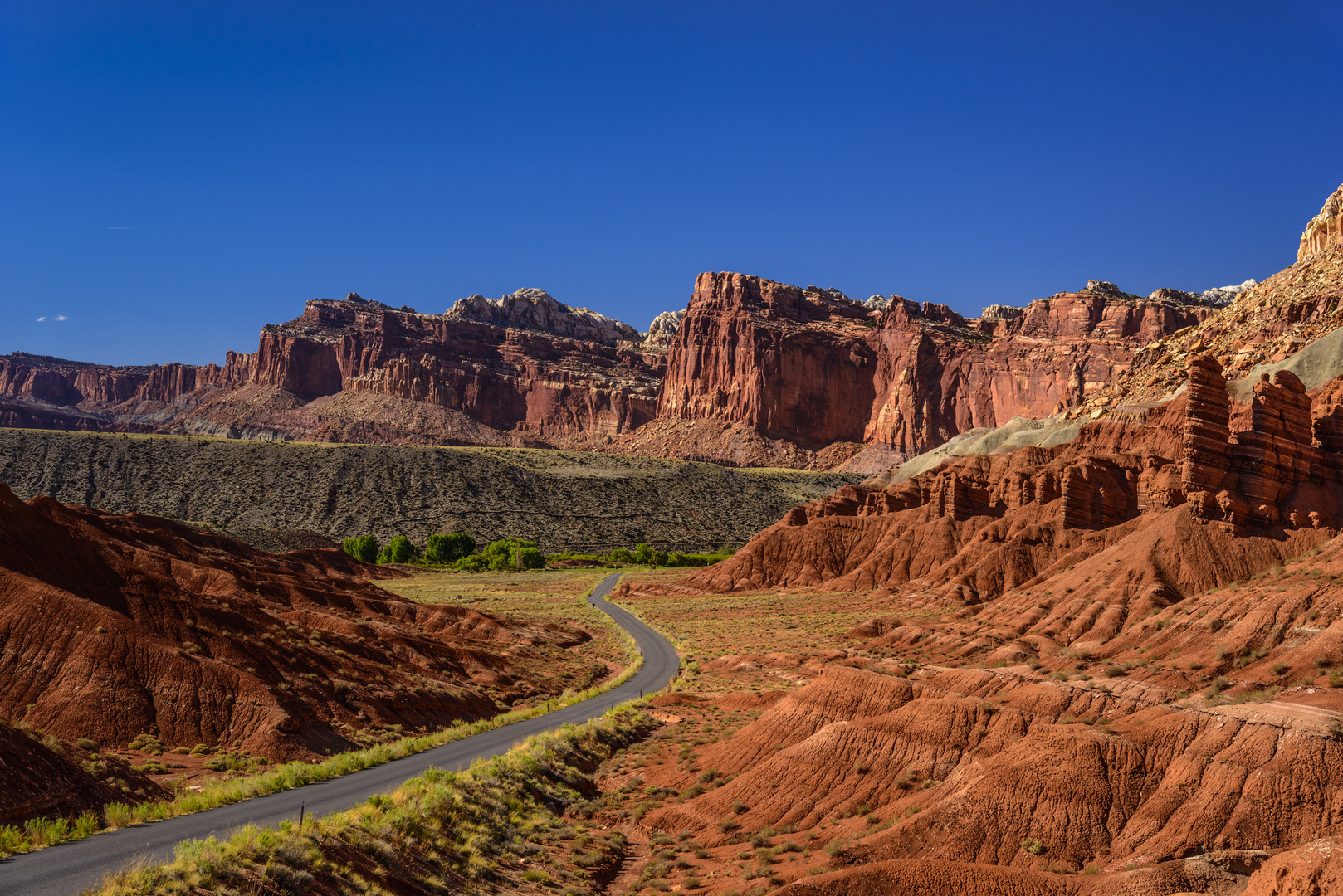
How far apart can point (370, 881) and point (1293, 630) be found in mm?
29396

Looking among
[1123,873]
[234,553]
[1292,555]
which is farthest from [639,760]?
[234,553]

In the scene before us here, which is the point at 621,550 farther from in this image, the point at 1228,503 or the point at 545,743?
the point at 545,743

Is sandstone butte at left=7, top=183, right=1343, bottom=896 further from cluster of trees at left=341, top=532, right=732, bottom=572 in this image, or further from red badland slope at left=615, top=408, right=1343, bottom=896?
cluster of trees at left=341, top=532, right=732, bottom=572

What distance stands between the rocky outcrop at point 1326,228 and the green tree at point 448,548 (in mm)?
107958

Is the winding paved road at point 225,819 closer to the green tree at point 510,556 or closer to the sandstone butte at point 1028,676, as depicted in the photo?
the sandstone butte at point 1028,676

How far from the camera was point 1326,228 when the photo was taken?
105875 mm

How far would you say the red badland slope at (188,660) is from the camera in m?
26.9

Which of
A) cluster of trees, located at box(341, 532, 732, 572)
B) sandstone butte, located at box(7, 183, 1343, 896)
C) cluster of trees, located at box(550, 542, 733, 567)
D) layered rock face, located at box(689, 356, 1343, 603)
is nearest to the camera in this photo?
sandstone butte, located at box(7, 183, 1343, 896)

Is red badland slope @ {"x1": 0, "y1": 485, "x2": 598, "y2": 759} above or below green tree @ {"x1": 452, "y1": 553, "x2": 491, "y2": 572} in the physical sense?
above

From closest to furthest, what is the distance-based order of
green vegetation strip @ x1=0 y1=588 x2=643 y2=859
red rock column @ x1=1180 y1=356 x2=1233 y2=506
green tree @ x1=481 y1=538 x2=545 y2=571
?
green vegetation strip @ x1=0 y1=588 x2=643 y2=859
red rock column @ x1=1180 y1=356 x2=1233 y2=506
green tree @ x1=481 y1=538 x2=545 y2=571

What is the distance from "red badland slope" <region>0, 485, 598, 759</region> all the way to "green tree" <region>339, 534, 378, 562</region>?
6720 centimetres

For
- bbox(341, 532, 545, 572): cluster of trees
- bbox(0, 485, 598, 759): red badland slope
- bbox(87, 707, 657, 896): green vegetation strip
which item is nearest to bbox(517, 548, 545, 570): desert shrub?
bbox(341, 532, 545, 572): cluster of trees

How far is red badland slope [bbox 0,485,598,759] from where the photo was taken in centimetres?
2686

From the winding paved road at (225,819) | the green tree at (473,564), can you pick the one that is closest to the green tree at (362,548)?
the green tree at (473,564)
